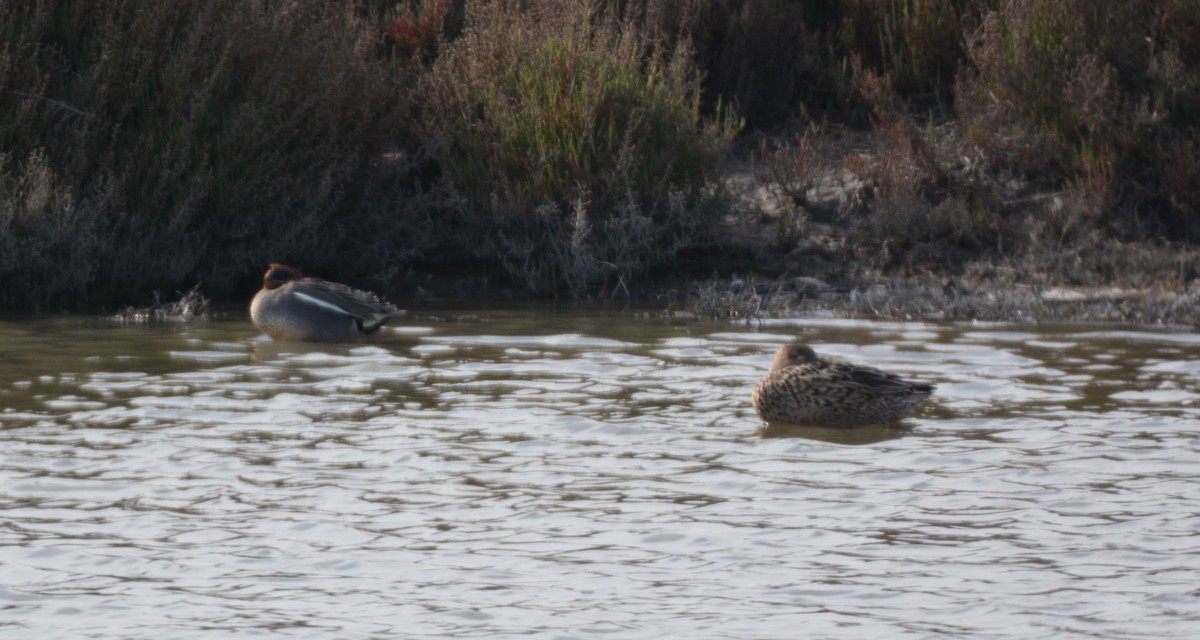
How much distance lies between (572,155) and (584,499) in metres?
6.78

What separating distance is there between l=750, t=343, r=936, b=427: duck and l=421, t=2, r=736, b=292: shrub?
4888 mm

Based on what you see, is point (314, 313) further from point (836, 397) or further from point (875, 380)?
point (875, 380)

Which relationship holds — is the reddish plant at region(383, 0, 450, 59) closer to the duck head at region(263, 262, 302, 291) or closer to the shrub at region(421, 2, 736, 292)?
the shrub at region(421, 2, 736, 292)

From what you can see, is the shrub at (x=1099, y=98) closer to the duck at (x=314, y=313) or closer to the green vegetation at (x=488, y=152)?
the green vegetation at (x=488, y=152)

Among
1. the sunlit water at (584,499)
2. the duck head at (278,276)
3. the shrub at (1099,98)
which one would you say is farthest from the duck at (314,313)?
the shrub at (1099,98)

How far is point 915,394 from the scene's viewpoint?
24.6ft

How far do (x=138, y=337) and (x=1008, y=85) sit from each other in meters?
6.91

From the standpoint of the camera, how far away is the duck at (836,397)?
748 centimetres

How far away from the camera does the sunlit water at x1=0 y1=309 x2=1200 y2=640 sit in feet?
15.8

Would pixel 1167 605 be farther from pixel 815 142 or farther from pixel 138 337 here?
pixel 815 142

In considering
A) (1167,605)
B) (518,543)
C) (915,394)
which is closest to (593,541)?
(518,543)

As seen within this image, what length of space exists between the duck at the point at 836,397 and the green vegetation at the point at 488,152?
488 centimetres

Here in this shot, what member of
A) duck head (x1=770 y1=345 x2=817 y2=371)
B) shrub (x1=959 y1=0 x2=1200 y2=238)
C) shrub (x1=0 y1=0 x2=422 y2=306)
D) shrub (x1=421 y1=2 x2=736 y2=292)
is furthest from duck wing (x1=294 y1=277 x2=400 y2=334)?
shrub (x1=959 y1=0 x2=1200 y2=238)

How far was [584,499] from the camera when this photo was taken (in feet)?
19.9
